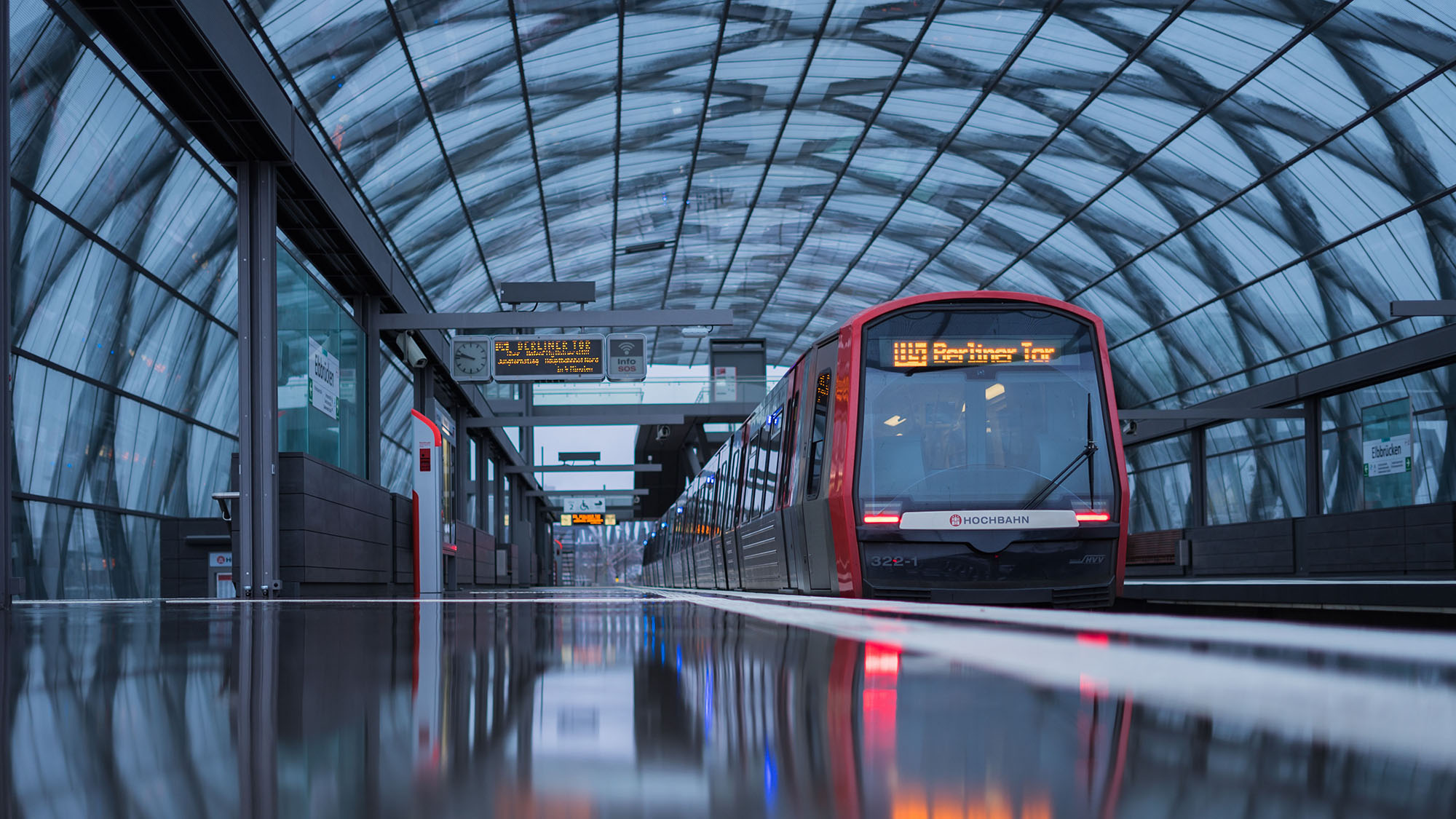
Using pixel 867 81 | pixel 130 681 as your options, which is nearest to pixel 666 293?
pixel 867 81

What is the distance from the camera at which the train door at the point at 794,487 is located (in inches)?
422

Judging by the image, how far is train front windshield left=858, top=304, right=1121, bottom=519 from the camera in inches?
372

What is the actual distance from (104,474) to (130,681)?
21.3 meters

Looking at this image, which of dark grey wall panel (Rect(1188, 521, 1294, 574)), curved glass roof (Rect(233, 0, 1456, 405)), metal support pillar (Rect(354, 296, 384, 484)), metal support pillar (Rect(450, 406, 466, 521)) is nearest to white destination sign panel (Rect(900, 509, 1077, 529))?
metal support pillar (Rect(354, 296, 384, 484))

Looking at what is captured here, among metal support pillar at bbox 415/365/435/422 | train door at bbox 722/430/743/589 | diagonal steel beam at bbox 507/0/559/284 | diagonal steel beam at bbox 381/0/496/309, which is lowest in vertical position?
train door at bbox 722/430/743/589

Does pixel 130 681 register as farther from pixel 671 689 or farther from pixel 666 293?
pixel 666 293

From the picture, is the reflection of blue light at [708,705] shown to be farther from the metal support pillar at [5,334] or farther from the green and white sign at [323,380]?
the green and white sign at [323,380]

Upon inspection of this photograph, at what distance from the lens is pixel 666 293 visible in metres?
47.3

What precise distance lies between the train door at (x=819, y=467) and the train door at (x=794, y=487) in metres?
0.13

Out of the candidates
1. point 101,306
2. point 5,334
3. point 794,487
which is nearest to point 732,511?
point 794,487

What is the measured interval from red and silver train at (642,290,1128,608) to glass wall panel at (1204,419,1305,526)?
24.8m

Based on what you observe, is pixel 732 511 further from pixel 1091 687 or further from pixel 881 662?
pixel 1091 687

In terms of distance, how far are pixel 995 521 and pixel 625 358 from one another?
1256 centimetres

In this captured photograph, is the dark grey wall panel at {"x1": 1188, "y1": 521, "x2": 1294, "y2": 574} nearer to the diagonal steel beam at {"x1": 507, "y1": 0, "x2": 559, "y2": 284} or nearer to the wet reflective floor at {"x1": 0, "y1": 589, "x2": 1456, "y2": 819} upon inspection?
the diagonal steel beam at {"x1": 507, "y1": 0, "x2": 559, "y2": 284}
